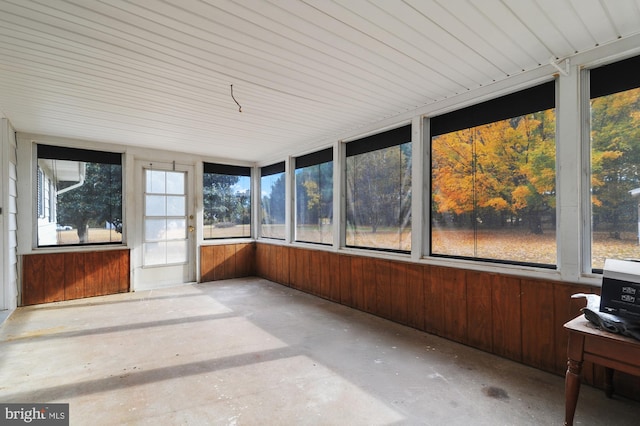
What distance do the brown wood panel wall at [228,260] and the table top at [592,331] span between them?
505 centimetres

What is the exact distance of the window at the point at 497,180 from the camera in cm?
276

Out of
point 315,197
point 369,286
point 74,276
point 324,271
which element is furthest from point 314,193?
point 74,276

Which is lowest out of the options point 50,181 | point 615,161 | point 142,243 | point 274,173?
point 142,243

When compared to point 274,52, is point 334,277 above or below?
below

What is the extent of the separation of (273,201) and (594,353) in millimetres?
5547

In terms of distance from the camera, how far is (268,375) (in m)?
2.59

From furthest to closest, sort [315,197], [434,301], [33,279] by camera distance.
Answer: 1. [315,197]
2. [33,279]
3. [434,301]

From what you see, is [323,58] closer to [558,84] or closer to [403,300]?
[558,84]

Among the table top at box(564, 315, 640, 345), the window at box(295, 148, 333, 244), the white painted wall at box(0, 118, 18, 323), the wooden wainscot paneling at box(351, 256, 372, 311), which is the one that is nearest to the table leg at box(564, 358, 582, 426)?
the table top at box(564, 315, 640, 345)

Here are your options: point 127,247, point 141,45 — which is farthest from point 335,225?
point 127,247

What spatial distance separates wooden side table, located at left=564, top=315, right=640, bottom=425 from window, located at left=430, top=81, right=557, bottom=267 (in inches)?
40.2

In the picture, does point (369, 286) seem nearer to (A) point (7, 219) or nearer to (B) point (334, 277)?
(B) point (334, 277)

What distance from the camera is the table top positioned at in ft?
5.55

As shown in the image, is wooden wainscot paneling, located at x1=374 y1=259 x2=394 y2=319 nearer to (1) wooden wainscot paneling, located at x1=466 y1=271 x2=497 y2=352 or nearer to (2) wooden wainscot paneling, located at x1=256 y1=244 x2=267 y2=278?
(1) wooden wainscot paneling, located at x1=466 y1=271 x2=497 y2=352
